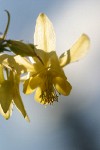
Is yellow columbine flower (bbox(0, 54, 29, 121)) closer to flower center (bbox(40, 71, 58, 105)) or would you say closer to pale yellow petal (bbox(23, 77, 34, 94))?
pale yellow petal (bbox(23, 77, 34, 94))

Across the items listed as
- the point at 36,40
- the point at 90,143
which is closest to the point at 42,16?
the point at 36,40

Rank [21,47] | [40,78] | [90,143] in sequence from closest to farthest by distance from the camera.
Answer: [21,47]
[40,78]
[90,143]

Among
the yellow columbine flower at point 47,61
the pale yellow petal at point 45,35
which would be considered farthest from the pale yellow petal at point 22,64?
the pale yellow petal at point 45,35

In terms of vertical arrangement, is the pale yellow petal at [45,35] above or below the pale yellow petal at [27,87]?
above

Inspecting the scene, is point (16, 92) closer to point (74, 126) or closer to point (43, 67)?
point (43, 67)

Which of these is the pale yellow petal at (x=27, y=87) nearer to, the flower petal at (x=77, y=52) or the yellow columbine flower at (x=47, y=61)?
the yellow columbine flower at (x=47, y=61)

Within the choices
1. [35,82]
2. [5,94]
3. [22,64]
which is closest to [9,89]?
[5,94]

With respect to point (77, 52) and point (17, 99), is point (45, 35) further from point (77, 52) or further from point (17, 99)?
point (17, 99)
